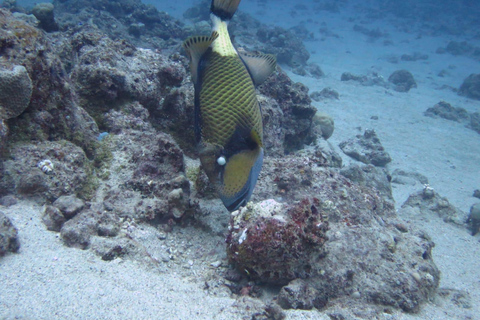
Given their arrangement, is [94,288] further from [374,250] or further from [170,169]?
[374,250]

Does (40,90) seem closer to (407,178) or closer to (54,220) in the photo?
(54,220)

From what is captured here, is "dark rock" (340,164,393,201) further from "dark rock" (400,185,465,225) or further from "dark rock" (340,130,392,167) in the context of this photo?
"dark rock" (340,130,392,167)

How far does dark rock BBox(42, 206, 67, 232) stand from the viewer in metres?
1.94

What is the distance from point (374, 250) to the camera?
2561 millimetres

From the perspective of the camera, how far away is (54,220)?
194 cm

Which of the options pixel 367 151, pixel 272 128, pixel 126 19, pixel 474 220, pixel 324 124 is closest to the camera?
pixel 272 128

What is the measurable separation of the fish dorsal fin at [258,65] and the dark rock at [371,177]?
3674 mm

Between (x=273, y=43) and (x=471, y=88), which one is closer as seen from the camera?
(x=273, y=43)

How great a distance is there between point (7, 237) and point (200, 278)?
1.30 m

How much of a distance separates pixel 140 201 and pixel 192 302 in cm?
105

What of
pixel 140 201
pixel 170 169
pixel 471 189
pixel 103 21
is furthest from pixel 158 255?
pixel 103 21

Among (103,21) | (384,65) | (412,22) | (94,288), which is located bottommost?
(94,288)

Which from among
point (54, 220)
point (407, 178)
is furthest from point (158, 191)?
point (407, 178)

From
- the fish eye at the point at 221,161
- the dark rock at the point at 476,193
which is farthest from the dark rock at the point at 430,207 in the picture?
the fish eye at the point at 221,161
